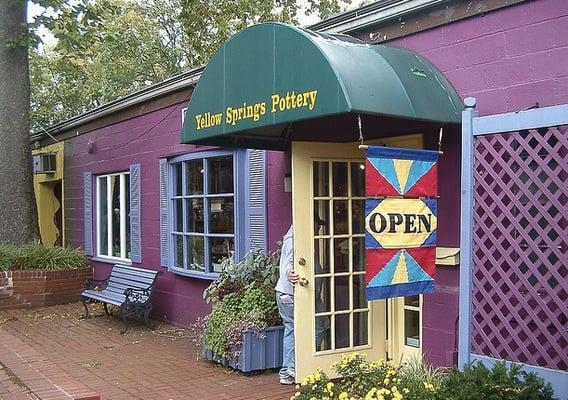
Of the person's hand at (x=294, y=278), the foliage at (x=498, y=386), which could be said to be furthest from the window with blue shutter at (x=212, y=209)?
the foliage at (x=498, y=386)

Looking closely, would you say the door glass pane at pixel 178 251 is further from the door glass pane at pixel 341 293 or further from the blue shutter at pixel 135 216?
the door glass pane at pixel 341 293

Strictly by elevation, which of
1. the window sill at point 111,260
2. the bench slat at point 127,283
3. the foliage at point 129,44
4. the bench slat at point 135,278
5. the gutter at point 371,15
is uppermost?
the foliage at point 129,44

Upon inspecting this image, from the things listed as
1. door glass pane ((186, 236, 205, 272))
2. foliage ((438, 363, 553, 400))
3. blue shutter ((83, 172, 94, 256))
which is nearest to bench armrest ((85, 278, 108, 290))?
blue shutter ((83, 172, 94, 256))

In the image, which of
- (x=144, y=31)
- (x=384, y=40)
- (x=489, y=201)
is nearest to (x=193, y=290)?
(x=384, y=40)

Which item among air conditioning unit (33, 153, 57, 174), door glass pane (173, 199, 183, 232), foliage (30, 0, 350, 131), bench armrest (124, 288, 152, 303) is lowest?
bench armrest (124, 288, 152, 303)

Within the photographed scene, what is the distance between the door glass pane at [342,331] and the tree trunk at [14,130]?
324 inches

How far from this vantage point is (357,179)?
6105 mm

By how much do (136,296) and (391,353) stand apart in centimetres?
396

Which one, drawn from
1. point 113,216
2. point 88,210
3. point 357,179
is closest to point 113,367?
point 357,179

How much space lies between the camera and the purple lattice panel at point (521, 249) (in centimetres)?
395

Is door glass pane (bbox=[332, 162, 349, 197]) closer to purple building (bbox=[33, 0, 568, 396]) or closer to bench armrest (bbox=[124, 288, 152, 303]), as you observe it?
purple building (bbox=[33, 0, 568, 396])

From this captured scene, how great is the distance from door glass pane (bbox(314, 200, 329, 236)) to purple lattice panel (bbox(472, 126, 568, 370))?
165cm

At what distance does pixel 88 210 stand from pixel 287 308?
7256 mm

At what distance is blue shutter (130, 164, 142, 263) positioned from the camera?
10117 millimetres
